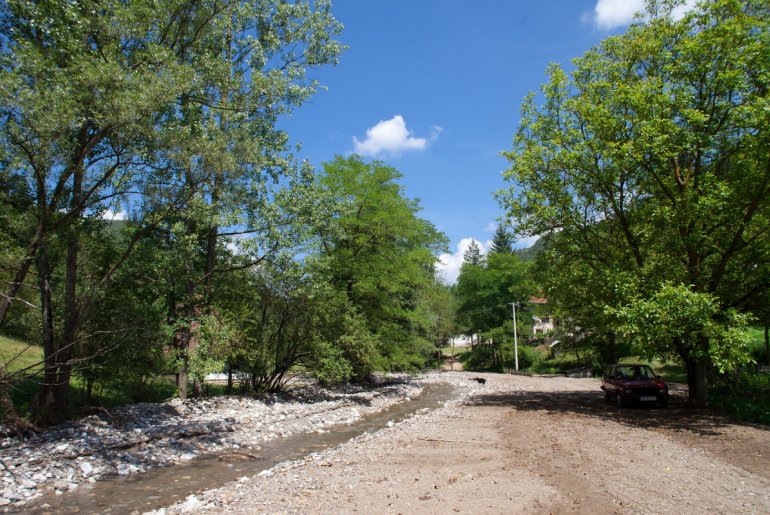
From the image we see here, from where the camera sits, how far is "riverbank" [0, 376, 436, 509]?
32.0 feet

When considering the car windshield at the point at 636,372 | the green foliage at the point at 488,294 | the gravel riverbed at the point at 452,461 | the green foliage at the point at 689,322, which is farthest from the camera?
the green foliage at the point at 488,294

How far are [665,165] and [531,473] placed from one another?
40.5 feet

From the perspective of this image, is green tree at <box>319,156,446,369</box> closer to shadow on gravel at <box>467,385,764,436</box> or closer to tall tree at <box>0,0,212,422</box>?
shadow on gravel at <box>467,385,764,436</box>

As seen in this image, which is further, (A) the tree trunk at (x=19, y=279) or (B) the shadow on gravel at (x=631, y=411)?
(B) the shadow on gravel at (x=631, y=411)

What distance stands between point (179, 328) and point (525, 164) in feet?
47.5

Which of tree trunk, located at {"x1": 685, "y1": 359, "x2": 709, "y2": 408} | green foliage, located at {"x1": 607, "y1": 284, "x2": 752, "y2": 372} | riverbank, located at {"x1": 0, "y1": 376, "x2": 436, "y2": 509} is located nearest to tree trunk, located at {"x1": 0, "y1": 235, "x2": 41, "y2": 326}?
riverbank, located at {"x1": 0, "y1": 376, "x2": 436, "y2": 509}

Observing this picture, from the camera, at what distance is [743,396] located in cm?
1633

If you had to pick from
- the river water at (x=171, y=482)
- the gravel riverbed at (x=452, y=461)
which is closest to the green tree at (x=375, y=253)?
the gravel riverbed at (x=452, y=461)

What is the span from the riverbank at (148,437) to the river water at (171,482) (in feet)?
1.25

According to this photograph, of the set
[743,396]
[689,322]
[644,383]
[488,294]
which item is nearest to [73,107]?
[689,322]

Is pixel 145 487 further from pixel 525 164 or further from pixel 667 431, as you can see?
pixel 525 164

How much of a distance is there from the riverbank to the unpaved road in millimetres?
3224

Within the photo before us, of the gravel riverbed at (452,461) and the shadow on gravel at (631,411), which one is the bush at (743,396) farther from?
the gravel riverbed at (452,461)

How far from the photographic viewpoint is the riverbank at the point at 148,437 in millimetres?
9750
